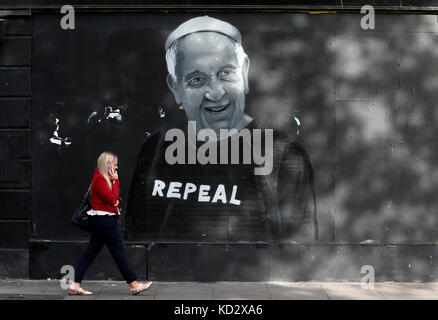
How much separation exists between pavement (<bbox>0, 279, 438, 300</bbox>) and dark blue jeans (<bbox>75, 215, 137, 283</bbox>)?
0.34m

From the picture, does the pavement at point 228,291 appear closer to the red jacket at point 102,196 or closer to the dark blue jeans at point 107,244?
the dark blue jeans at point 107,244

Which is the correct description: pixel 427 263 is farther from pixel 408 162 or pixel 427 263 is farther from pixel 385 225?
pixel 408 162

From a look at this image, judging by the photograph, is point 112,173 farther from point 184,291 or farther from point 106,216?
point 184,291

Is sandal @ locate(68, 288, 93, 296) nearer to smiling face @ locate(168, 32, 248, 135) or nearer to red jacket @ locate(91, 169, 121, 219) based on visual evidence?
red jacket @ locate(91, 169, 121, 219)

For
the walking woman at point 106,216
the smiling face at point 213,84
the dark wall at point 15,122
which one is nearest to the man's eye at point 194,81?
the smiling face at point 213,84

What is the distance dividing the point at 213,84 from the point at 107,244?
2.75 m

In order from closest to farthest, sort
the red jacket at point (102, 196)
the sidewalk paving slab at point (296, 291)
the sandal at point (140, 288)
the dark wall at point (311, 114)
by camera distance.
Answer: the red jacket at point (102, 196)
the sandal at point (140, 288)
the sidewalk paving slab at point (296, 291)
the dark wall at point (311, 114)

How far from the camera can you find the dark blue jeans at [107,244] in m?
9.39

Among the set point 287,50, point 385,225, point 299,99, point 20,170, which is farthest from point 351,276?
point 20,170

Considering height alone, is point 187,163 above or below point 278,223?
above

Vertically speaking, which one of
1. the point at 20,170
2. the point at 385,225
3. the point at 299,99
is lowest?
the point at 385,225

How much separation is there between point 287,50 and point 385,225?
2780 millimetres

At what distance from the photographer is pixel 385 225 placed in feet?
34.6

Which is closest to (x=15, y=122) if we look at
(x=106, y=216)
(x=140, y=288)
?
(x=106, y=216)
